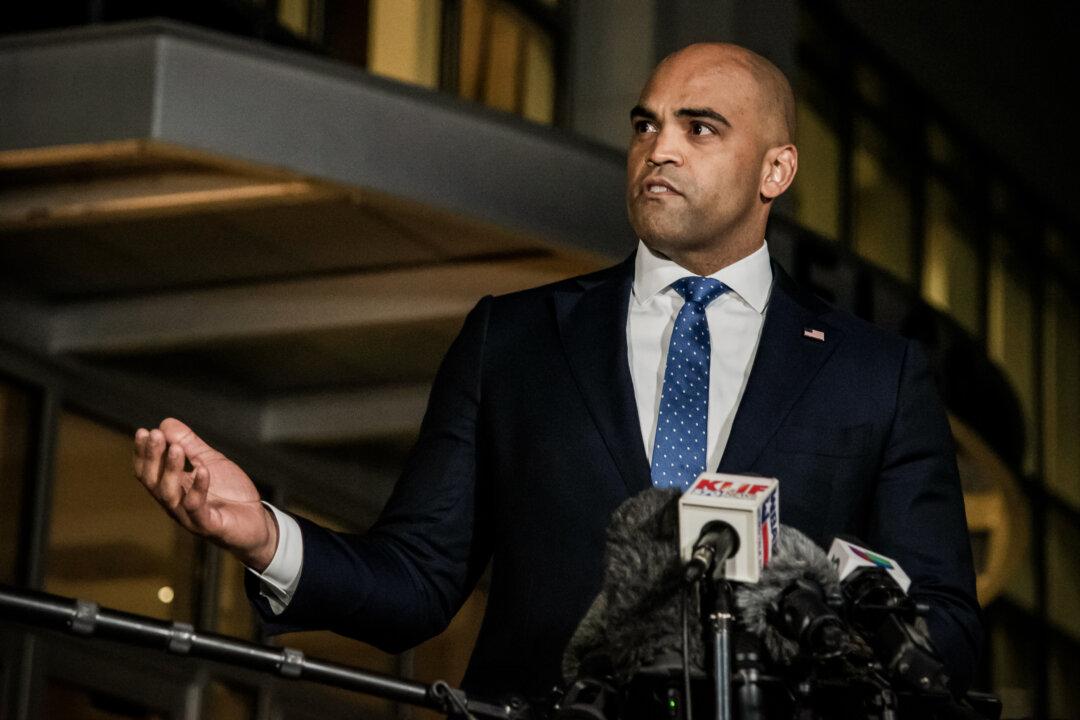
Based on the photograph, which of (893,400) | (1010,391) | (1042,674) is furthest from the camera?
(1042,674)

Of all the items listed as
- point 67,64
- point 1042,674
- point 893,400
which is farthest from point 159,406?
point 1042,674

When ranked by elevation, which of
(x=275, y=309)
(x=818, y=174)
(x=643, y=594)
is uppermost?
(x=818, y=174)

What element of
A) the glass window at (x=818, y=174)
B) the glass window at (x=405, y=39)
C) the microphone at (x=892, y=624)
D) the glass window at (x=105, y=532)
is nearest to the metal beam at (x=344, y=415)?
the glass window at (x=105, y=532)

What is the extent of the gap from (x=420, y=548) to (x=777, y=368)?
2.30 ft

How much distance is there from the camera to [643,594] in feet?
9.30

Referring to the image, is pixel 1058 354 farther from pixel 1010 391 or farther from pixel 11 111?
pixel 11 111

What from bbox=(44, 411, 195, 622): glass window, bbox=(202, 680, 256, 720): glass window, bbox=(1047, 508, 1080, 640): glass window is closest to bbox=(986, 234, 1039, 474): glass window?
bbox=(1047, 508, 1080, 640): glass window

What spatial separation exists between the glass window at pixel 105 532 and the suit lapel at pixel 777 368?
23.5ft

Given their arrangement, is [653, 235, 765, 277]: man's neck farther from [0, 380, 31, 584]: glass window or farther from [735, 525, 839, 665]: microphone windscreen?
[0, 380, 31, 584]: glass window

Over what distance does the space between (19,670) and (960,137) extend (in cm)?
1377

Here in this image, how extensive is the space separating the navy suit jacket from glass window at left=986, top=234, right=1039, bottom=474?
18697 mm

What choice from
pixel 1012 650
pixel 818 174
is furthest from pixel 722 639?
pixel 1012 650

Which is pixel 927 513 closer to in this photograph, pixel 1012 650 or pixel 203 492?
pixel 203 492

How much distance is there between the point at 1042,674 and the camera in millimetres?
22531
